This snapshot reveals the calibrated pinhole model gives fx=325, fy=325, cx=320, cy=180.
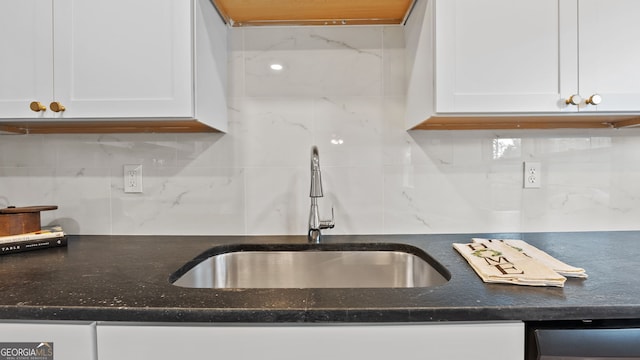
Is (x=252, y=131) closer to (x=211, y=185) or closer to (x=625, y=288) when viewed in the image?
(x=211, y=185)

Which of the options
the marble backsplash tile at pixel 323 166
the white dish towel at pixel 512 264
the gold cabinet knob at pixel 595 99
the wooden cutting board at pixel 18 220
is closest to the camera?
the white dish towel at pixel 512 264

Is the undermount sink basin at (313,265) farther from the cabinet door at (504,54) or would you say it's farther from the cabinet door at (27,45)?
the cabinet door at (27,45)

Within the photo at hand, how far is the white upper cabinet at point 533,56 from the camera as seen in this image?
3.37ft

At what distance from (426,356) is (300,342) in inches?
10.5

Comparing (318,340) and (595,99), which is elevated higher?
(595,99)

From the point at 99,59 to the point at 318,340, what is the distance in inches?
42.3

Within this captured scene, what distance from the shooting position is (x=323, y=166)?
138 cm

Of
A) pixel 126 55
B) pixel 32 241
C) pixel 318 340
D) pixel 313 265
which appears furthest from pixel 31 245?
pixel 318 340

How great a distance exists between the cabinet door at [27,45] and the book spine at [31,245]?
0.49 m

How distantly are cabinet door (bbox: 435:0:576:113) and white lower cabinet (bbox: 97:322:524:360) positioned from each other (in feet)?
2.15

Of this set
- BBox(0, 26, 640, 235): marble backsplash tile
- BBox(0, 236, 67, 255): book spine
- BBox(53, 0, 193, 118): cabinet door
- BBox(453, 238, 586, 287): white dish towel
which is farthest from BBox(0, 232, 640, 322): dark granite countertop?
BBox(53, 0, 193, 118): cabinet door

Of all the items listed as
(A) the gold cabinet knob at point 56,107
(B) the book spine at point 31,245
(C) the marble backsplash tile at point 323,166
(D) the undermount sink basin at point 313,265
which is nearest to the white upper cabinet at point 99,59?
(A) the gold cabinet knob at point 56,107

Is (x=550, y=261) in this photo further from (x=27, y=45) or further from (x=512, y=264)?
(x=27, y=45)

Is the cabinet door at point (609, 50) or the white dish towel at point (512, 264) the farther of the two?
the cabinet door at point (609, 50)
